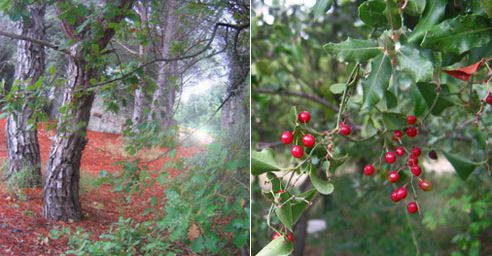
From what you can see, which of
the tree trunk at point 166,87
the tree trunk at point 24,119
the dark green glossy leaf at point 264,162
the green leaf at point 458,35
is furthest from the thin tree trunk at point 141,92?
the green leaf at point 458,35

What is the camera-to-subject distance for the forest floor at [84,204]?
0.78 meters

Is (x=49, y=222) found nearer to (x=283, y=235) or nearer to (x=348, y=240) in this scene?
(x=283, y=235)

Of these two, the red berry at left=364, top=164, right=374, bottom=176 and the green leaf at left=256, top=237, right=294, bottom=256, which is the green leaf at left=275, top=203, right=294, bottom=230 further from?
the red berry at left=364, top=164, right=374, bottom=176

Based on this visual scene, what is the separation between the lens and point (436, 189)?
3416mm

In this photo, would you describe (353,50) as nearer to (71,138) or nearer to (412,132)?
(412,132)

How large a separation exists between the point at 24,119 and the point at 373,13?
1.88 feet

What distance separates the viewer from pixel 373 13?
0.61 meters

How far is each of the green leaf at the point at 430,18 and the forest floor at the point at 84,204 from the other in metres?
0.45

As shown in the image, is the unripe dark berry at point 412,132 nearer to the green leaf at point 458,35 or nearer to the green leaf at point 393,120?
the green leaf at point 393,120

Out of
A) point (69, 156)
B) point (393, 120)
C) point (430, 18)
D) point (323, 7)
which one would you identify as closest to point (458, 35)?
point (430, 18)

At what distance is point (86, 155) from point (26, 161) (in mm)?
91

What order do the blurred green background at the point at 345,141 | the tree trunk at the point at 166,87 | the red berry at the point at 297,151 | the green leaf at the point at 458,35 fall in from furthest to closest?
the blurred green background at the point at 345,141 → the tree trunk at the point at 166,87 → the red berry at the point at 297,151 → the green leaf at the point at 458,35

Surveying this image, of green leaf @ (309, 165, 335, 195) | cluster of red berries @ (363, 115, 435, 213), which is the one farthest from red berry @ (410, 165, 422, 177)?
green leaf @ (309, 165, 335, 195)

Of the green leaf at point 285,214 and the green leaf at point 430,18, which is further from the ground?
the green leaf at point 430,18
